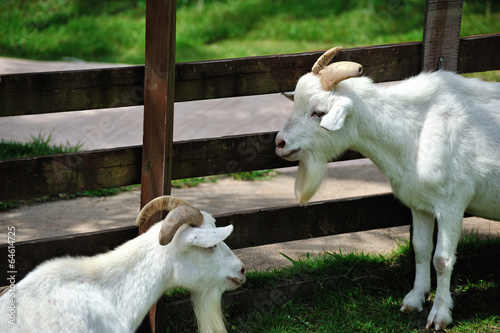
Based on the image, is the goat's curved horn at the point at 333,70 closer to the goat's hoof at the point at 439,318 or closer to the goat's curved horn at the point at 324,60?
the goat's curved horn at the point at 324,60

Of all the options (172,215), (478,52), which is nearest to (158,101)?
(172,215)

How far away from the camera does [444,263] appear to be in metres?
4.42

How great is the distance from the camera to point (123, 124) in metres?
9.02

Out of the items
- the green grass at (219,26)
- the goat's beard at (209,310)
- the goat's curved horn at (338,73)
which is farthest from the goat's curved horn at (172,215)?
the green grass at (219,26)

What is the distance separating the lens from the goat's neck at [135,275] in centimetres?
369

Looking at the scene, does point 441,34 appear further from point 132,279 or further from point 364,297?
point 132,279

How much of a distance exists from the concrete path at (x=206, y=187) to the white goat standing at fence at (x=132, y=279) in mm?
1315

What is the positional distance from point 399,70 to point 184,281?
234cm

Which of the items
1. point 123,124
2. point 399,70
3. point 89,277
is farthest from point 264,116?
point 89,277

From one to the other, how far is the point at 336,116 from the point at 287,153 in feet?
1.51

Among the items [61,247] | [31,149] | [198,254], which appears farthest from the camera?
[31,149]

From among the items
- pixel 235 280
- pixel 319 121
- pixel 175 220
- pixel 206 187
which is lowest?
pixel 206 187

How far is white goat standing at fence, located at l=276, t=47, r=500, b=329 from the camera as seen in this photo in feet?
14.3

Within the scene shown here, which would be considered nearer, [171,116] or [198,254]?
[198,254]
